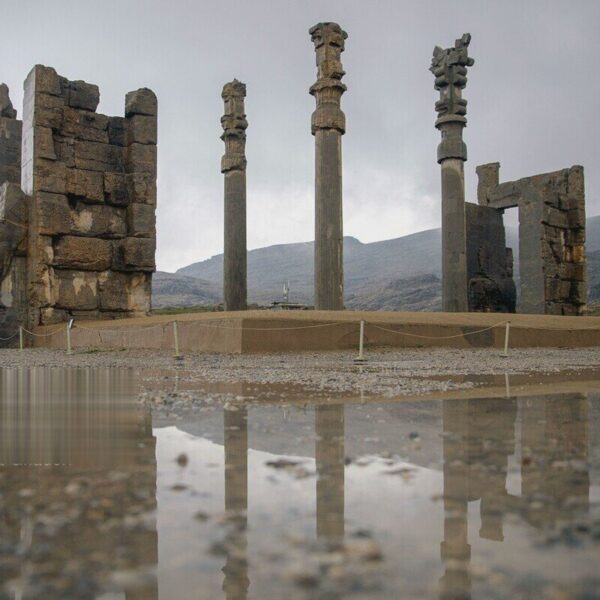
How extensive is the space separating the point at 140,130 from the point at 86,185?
201 centimetres

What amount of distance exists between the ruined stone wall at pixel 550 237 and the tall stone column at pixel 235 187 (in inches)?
389

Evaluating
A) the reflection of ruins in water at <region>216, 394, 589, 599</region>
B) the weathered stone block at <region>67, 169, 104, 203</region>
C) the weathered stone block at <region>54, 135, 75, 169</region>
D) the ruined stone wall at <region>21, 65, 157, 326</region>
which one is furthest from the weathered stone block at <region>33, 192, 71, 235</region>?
the reflection of ruins in water at <region>216, 394, 589, 599</region>

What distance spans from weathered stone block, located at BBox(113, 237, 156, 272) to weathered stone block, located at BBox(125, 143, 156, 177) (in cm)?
182

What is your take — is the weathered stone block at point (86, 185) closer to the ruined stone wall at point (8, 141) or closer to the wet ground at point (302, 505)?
the ruined stone wall at point (8, 141)

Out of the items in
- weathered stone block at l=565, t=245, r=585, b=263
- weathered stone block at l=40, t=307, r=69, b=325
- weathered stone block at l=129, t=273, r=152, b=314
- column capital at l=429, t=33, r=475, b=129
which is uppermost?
column capital at l=429, t=33, r=475, b=129

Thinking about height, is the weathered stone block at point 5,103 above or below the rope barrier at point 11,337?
above

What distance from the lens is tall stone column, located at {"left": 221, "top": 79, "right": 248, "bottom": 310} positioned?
2167 centimetres

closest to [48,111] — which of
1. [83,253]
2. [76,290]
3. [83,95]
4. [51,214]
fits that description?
[83,95]

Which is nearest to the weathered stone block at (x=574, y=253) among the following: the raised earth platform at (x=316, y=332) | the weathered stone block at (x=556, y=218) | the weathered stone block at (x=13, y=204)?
the weathered stone block at (x=556, y=218)

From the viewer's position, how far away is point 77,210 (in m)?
15.9

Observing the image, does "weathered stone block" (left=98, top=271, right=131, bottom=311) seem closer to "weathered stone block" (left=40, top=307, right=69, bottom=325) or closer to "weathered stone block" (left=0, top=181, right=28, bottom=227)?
"weathered stone block" (left=40, top=307, right=69, bottom=325)

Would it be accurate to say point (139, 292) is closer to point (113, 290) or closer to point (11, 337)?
point (113, 290)

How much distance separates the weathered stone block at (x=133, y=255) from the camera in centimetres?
1600

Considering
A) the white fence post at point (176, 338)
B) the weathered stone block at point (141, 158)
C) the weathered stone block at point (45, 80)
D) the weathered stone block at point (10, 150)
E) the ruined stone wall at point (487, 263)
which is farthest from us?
the ruined stone wall at point (487, 263)
